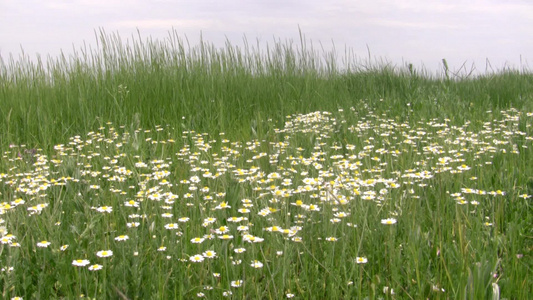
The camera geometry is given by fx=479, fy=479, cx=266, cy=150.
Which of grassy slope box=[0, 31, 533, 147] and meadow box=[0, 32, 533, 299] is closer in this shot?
meadow box=[0, 32, 533, 299]

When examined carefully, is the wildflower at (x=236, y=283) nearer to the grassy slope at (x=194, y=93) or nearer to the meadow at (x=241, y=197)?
the meadow at (x=241, y=197)

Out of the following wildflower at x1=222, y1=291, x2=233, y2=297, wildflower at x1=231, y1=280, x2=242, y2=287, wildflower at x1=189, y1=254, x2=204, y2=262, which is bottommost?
wildflower at x1=222, y1=291, x2=233, y2=297

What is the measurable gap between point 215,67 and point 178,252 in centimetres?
678

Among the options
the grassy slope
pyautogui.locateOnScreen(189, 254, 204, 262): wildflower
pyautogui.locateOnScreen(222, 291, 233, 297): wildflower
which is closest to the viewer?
pyautogui.locateOnScreen(222, 291, 233, 297): wildflower

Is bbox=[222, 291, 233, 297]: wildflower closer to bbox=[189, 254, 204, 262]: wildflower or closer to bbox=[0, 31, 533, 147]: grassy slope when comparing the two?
bbox=[189, 254, 204, 262]: wildflower

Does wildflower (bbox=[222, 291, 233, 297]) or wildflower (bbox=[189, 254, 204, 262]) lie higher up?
wildflower (bbox=[189, 254, 204, 262])

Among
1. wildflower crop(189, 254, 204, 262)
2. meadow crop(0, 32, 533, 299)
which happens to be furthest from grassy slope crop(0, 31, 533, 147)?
wildflower crop(189, 254, 204, 262)

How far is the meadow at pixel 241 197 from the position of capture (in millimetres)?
2473

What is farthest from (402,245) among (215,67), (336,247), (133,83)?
(215,67)

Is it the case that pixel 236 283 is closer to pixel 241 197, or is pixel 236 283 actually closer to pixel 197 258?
pixel 197 258

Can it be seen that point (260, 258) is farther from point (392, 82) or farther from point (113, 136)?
point (392, 82)

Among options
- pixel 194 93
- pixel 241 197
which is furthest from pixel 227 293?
pixel 194 93

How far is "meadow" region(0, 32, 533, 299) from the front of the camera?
2473 mm

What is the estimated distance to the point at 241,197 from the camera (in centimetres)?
343
